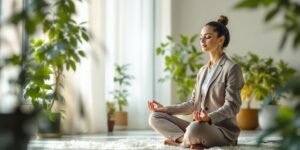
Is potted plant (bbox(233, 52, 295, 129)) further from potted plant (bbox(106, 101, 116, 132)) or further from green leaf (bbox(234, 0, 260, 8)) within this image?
green leaf (bbox(234, 0, 260, 8))

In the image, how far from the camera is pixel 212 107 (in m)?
3.50

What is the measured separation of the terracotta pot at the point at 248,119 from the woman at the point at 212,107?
2.41m

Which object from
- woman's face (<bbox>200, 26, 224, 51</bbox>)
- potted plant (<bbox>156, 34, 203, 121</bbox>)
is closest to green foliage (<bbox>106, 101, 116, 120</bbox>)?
potted plant (<bbox>156, 34, 203, 121</bbox>)

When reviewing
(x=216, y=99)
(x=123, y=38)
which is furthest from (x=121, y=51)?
(x=216, y=99)

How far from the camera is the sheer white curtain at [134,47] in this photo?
5.86 metres

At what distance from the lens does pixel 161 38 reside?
20.6ft

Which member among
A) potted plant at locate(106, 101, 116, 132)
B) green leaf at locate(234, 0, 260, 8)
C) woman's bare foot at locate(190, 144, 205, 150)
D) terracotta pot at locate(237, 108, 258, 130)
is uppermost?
green leaf at locate(234, 0, 260, 8)

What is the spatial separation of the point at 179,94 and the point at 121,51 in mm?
756

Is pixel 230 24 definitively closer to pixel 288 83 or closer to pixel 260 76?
pixel 260 76

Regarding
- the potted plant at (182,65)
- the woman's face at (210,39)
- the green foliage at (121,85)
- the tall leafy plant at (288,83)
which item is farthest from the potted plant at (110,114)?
the tall leafy plant at (288,83)

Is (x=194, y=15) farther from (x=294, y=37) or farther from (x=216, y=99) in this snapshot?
(x=294, y=37)

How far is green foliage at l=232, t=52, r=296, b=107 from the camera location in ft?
19.1

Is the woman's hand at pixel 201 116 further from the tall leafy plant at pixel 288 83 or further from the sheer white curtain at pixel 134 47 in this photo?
the sheer white curtain at pixel 134 47

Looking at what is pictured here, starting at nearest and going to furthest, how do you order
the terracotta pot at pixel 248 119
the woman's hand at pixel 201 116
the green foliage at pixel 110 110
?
the woman's hand at pixel 201 116 → the green foliage at pixel 110 110 → the terracotta pot at pixel 248 119
